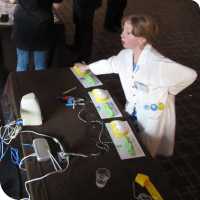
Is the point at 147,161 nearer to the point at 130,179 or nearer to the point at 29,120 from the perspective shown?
the point at 130,179

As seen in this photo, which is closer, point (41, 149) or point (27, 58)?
point (41, 149)

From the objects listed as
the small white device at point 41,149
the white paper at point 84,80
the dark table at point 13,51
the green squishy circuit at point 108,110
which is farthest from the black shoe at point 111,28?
the small white device at point 41,149

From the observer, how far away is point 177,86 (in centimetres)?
143

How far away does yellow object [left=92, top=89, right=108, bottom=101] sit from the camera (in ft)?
4.76

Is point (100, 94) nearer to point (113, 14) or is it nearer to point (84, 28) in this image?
point (84, 28)

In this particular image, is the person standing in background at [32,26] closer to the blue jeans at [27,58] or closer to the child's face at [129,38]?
the blue jeans at [27,58]

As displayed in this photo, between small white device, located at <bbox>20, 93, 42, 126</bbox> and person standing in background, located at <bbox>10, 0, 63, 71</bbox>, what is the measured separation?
86 cm

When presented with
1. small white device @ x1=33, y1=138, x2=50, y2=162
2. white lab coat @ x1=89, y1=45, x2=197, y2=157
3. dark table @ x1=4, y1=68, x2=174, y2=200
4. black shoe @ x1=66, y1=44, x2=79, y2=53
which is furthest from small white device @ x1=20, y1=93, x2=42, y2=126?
black shoe @ x1=66, y1=44, x2=79, y2=53

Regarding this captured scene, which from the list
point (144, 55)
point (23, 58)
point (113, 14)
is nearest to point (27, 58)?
point (23, 58)

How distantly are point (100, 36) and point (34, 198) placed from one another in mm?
3348

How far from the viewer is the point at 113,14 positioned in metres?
3.94

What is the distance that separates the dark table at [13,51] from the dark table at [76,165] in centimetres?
104

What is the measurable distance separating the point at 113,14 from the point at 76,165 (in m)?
3.38

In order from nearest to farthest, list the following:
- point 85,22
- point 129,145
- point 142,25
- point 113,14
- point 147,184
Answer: point 147,184 → point 129,145 → point 142,25 → point 85,22 → point 113,14
